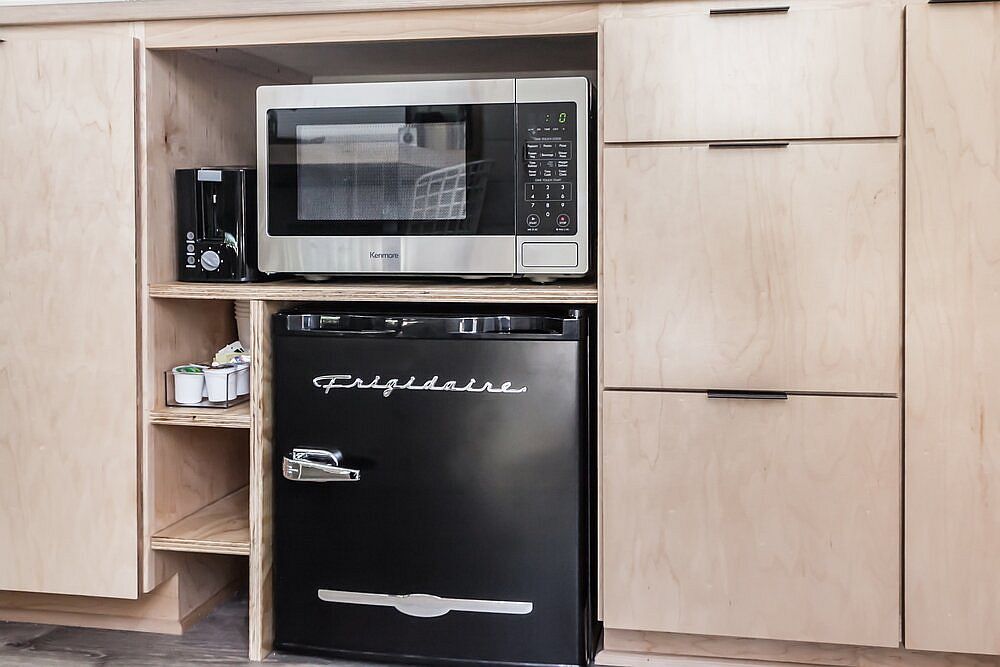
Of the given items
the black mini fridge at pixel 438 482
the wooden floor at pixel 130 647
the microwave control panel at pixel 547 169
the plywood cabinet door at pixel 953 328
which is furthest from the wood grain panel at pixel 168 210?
the plywood cabinet door at pixel 953 328

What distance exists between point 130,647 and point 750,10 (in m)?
1.58

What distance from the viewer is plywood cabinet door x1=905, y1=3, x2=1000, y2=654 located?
4.78ft

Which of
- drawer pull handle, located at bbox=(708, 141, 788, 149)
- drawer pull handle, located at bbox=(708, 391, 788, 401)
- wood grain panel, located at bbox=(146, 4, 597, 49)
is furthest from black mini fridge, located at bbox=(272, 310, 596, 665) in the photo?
wood grain panel, located at bbox=(146, 4, 597, 49)

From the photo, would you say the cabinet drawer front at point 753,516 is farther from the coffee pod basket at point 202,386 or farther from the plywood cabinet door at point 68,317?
the plywood cabinet door at point 68,317

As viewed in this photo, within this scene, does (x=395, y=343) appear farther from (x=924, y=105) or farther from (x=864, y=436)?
(x=924, y=105)

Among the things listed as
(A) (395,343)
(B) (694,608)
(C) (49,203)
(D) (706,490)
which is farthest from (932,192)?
(C) (49,203)

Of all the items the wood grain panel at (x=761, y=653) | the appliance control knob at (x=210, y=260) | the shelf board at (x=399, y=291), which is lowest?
the wood grain panel at (x=761, y=653)

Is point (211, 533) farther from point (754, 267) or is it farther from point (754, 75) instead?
point (754, 75)

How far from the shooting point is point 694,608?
5.23ft

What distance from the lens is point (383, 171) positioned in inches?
68.0

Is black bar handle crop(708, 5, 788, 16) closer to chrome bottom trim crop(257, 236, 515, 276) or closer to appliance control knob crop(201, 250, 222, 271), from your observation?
chrome bottom trim crop(257, 236, 515, 276)

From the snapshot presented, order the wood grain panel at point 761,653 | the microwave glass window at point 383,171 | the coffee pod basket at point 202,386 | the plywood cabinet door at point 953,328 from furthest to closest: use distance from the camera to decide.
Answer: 1. the coffee pod basket at point 202,386
2. the microwave glass window at point 383,171
3. the wood grain panel at point 761,653
4. the plywood cabinet door at point 953,328

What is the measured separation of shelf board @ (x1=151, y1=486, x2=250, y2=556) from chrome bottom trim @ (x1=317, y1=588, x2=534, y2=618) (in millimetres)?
200

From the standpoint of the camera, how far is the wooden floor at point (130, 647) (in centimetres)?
174
